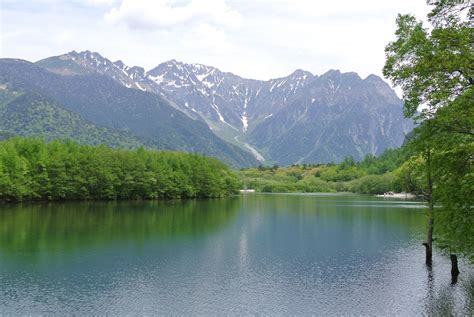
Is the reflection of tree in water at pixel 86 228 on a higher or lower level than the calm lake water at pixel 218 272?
higher

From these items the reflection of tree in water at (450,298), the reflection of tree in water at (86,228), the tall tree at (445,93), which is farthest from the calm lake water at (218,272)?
the tall tree at (445,93)

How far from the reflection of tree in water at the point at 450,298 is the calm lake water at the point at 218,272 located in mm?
70

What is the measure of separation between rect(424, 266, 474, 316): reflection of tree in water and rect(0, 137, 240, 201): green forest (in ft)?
343

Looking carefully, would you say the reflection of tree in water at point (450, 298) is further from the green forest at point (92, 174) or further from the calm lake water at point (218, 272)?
the green forest at point (92, 174)

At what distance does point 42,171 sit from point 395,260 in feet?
352

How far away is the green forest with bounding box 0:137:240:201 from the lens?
12411 centimetres

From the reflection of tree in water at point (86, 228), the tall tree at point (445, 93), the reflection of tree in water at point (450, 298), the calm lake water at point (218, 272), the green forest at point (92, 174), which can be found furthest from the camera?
the green forest at point (92, 174)

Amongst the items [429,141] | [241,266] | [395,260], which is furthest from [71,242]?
[429,141]

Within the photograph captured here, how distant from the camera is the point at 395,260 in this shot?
172 ft

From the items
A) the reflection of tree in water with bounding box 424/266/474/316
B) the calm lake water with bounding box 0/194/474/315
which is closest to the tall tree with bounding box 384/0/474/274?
the reflection of tree in water with bounding box 424/266/474/316

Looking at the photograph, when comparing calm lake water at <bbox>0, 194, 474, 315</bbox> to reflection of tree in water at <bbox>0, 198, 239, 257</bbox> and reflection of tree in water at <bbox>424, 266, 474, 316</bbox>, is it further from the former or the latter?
reflection of tree in water at <bbox>0, 198, 239, 257</bbox>

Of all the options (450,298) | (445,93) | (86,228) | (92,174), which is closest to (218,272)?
Result: (450,298)

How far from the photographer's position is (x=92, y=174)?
143 m

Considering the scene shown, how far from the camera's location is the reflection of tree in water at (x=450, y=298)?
107 feet
